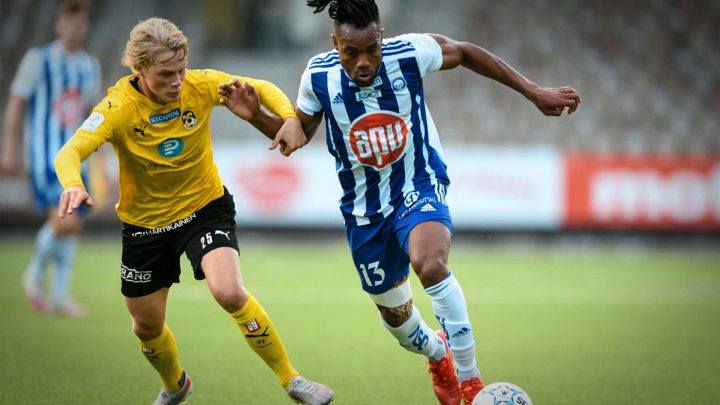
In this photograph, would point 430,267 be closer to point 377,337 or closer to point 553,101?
point 553,101

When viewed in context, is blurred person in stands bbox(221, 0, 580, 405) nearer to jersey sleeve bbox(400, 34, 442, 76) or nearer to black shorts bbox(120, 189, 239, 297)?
jersey sleeve bbox(400, 34, 442, 76)

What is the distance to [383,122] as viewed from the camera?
5031 millimetres

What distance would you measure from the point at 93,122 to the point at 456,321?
2146mm

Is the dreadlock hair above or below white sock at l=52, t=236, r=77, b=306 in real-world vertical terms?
above

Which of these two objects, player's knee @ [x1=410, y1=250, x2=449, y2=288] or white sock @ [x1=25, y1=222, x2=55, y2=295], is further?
white sock @ [x1=25, y1=222, x2=55, y2=295]

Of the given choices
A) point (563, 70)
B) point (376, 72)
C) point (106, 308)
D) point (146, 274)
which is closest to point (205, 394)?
point (146, 274)

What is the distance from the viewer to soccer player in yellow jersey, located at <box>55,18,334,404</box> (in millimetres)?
4805

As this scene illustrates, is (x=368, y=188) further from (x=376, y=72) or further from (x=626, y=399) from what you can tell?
(x=626, y=399)

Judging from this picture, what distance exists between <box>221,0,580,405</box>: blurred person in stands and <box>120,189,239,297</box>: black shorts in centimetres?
71

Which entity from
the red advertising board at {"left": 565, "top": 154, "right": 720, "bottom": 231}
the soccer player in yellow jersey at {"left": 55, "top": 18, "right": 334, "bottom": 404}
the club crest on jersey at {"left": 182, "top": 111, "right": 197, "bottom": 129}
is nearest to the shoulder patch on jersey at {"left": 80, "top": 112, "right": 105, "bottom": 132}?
the soccer player in yellow jersey at {"left": 55, "top": 18, "right": 334, "bottom": 404}

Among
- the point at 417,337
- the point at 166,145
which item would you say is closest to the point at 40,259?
the point at 166,145

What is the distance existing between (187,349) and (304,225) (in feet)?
27.3

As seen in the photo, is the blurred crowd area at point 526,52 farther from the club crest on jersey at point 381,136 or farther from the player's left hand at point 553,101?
the club crest on jersey at point 381,136

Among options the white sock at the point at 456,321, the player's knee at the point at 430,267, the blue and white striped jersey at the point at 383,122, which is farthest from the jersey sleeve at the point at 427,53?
the white sock at the point at 456,321
